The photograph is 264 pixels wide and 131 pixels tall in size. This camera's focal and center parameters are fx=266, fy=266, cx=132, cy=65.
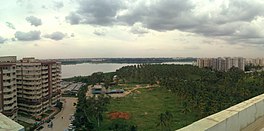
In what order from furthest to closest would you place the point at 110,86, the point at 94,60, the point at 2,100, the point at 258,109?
the point at 94,60 < the point at 110,86 < the point at 2,100 < the point at 258,109

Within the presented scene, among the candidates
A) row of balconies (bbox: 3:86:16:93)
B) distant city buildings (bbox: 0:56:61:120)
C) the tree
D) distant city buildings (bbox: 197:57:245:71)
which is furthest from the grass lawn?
distant city buildings (bbox: 197:57:245:71)

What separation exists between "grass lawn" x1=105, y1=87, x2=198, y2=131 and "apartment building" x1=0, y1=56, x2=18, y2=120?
21.1 ft

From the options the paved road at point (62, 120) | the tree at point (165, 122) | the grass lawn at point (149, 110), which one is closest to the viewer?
the tree at point (165, 122)

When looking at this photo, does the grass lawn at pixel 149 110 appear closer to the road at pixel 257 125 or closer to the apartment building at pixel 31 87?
the apartment building at pixel 31 87

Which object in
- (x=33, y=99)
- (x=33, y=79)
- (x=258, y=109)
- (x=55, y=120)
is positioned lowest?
(x=55, y=120)

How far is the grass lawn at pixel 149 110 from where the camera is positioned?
1725 centimetres

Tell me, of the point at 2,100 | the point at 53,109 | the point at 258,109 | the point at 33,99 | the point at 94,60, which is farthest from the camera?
the point at 94,60

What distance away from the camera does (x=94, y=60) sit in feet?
580

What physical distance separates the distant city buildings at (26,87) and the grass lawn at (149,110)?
223 inches

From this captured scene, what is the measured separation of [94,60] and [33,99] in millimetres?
157110

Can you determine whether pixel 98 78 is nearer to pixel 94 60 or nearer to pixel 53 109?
pixel 53 109

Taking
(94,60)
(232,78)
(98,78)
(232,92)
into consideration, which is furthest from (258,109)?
(94,60)

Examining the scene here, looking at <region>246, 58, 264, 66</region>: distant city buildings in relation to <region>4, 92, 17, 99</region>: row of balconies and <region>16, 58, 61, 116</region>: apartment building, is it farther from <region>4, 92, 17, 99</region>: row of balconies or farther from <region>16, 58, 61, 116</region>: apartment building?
<region>4, 92, 17, 99</region>: row of balconies

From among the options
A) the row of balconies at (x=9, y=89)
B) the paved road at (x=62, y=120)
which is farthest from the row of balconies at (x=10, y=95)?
the paved road at (x=62, y=120)
